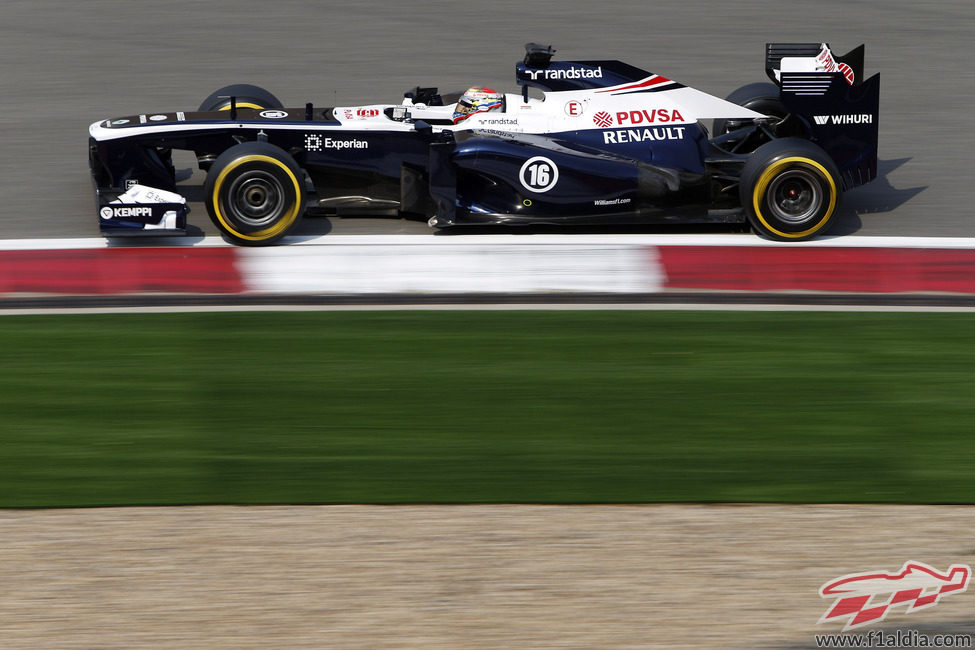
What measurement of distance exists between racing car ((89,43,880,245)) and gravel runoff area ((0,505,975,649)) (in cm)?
373

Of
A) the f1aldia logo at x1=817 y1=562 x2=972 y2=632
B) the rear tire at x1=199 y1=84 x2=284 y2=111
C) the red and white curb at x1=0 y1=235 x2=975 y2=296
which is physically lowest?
the f1aldia logo at x1=817 y1=562 x2=972 y2=632

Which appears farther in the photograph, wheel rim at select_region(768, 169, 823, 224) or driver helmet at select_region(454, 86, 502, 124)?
driver helmet at select_region(454, 86, 502, 124)

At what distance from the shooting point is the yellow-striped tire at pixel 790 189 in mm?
8617

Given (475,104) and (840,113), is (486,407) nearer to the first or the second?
(475,104)

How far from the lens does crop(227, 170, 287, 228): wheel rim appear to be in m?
8.45

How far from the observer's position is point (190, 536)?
5.00 m

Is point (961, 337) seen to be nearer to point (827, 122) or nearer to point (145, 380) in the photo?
point (827, 122)

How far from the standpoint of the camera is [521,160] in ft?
28.3

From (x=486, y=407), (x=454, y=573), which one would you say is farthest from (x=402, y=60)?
(x=454, y=573)

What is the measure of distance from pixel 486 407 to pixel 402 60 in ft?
29.8

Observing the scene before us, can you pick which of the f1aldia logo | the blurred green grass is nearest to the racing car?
the blurred green grass

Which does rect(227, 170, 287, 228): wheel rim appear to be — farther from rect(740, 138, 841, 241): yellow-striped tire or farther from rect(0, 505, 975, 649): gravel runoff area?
rect(0, 505, 975, 649): gravel runoff area

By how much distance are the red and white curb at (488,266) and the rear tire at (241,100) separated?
5.61 feet

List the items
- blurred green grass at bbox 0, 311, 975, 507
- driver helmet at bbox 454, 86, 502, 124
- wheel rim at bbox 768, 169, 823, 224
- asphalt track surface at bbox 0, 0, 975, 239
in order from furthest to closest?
1. asphalt track surface at bbox 0, 0, 975, 239
2. driver helmet at bbox 454, 86, 502, 124
3. wheel rim at bbox 768, 169, 823, 224
4. blurred green grass at bbox 0, 311, 975, 507
